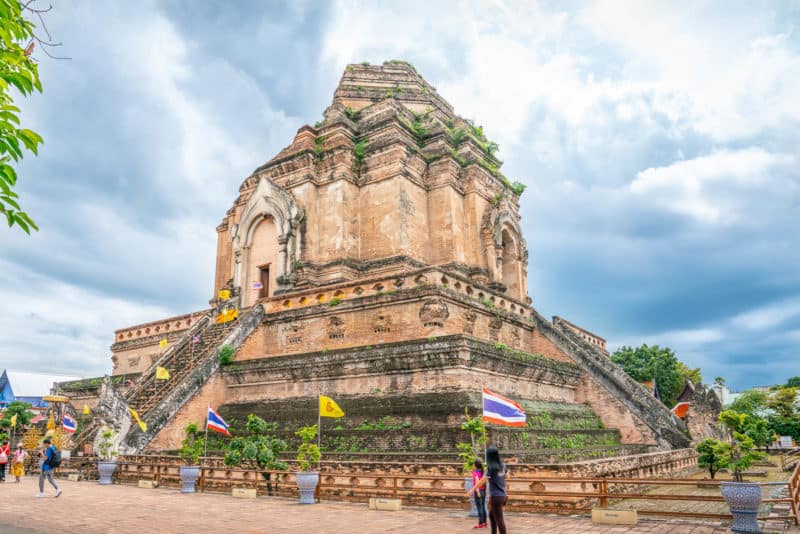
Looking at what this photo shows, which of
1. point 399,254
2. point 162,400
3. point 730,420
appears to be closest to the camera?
point 730,420

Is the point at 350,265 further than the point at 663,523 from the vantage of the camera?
Yes

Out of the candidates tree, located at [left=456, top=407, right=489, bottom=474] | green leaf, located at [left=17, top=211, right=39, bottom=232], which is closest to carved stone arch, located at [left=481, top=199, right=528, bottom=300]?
tree, located at [left=456, top=407, right=489, bottom=474]

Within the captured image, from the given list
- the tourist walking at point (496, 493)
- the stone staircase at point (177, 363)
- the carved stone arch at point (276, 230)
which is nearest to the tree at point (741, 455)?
the tourist walking at point (496, 493)

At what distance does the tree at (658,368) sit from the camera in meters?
44.2

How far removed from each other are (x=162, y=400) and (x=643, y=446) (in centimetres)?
1500

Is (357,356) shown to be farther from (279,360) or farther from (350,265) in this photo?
(350,265)

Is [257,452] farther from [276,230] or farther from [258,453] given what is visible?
[276,230]

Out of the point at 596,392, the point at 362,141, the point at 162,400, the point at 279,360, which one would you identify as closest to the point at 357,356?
the point at 279,360

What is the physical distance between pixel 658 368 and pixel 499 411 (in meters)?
37.4

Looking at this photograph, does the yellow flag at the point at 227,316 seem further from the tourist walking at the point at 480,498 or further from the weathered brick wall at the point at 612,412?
the tourist walking at the point at 480,498

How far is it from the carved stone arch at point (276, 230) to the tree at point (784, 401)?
1636 inches

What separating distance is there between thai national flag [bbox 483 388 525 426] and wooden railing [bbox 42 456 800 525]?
1.21 meters

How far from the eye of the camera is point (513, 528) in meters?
9.36

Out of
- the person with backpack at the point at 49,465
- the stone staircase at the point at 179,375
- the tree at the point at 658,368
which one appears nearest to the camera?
the person with backpack at the point at 49,465
